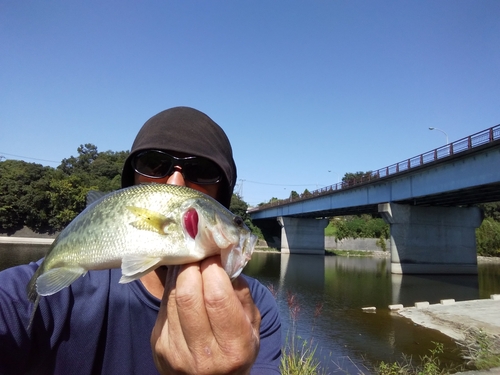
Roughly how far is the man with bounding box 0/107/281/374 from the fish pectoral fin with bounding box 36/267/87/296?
0.33 m

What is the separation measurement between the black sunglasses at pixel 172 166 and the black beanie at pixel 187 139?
50 mm

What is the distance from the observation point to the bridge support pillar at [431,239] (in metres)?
33.4

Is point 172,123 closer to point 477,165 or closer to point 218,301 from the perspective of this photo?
point 218,301

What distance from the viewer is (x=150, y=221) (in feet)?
6.05

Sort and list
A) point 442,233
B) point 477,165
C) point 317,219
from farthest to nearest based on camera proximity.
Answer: point 317,219 < point 442,233 < point 477,165

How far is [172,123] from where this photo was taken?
2.54 meters

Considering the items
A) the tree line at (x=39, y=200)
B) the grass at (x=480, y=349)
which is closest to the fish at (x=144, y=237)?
the grass at (x=480, y=349)

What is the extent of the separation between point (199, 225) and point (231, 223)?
0.16m

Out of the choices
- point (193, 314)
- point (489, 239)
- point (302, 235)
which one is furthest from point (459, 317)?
point (489, 239)

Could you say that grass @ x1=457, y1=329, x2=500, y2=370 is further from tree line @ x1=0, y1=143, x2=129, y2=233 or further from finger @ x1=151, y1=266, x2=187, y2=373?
tree line @ x1=0, y1=143, x2=129, y2=233

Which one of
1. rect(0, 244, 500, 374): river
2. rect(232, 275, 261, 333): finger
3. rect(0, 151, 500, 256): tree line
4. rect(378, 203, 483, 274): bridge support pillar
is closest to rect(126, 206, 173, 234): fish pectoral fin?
rect(232, 275, 261, 333): finger

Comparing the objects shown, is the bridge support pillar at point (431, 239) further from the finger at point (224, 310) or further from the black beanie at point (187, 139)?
the finger at point (224, 310)

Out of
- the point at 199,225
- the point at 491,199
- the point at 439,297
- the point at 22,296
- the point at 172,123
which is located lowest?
the point at 439,297

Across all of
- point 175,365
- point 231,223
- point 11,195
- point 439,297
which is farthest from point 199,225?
point 11,195
